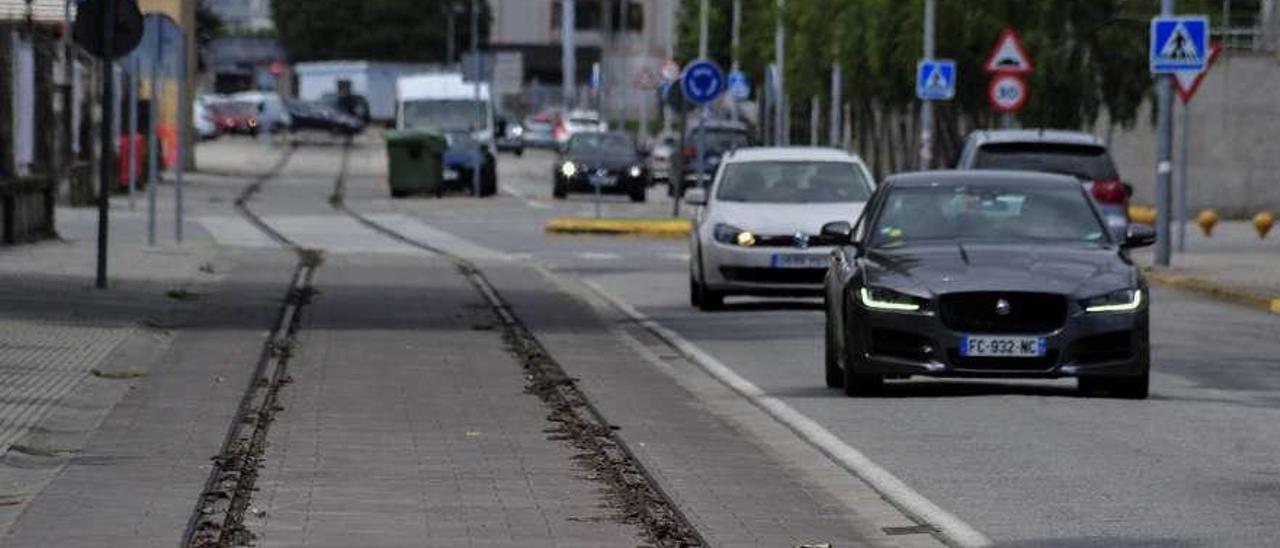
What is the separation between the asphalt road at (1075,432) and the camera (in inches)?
492

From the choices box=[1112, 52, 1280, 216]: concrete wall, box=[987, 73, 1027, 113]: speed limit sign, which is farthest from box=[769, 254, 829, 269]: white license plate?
box=[1112, 52, 1280, 216]: concrete wall

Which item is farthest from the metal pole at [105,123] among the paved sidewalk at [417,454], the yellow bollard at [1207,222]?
the yellow bollard at [1207,222]

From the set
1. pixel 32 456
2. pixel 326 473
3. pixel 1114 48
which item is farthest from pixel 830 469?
pixel 1114 48

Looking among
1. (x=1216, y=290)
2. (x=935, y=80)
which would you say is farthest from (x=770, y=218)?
(x=935, y=80)

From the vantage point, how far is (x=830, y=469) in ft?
47.6

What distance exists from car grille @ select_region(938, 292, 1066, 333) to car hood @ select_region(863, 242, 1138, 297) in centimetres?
6

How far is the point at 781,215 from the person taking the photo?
93.2 ft

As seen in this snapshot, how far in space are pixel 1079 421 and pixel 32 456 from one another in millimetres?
5464

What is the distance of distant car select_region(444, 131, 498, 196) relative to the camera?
6662 cm

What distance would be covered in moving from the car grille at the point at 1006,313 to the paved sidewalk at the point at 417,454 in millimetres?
2331

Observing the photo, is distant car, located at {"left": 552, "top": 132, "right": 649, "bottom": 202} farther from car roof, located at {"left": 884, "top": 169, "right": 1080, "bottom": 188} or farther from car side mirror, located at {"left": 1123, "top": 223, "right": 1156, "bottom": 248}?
car side mirror, located at {"left": 1123, "top": 223, "right": 1156, "bottom": 248}

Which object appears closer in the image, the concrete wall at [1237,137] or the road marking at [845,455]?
the road marking at [845,455]

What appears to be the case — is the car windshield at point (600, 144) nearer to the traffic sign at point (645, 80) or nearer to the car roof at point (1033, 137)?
the traffic sign at point (645, 80)

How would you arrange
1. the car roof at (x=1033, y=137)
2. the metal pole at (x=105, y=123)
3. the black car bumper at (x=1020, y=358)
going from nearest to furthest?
the black car bumper at (x=1020, y=358)
the metal pole at (x=105, y=123)
the car roof at (x=1033, y=137)
